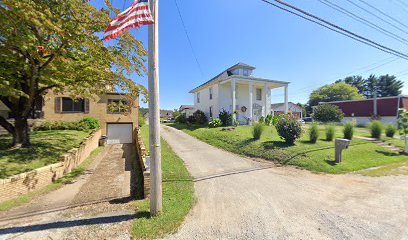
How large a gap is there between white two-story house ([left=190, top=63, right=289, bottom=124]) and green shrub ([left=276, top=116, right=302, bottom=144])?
990cm

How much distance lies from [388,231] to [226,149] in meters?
9.21

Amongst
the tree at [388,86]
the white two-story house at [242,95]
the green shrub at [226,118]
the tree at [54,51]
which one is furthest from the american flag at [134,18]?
the tree at [388,86]

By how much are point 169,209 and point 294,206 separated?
3206 mm

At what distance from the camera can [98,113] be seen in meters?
18.2

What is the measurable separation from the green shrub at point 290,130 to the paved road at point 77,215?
9043 millimetres

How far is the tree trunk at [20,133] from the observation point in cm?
902

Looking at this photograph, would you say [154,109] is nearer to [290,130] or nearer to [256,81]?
[290,130]

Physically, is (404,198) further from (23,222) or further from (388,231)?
(23,222)

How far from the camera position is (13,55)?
7211 mm

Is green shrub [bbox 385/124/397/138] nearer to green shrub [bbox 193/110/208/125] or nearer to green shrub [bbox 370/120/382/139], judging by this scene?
green shrub [bbox 370/120/382/139]

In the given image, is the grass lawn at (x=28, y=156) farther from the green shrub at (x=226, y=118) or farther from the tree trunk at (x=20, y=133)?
the green shrub at (x=226, y=118)

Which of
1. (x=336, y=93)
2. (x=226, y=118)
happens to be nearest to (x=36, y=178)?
(x=226, y=118)

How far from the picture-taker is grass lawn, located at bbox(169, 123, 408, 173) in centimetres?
902

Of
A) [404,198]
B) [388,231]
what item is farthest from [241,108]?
[388,231]
